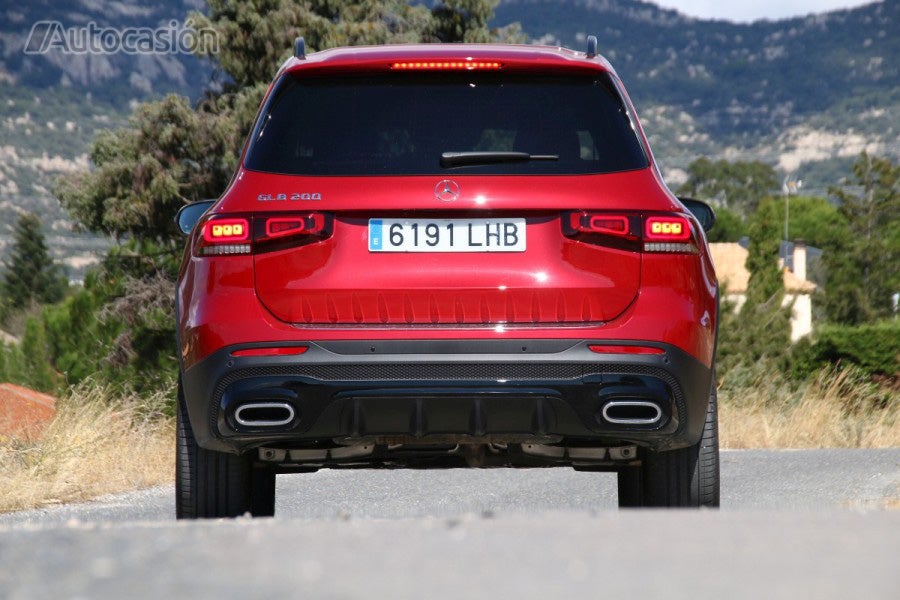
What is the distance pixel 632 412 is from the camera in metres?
4.95

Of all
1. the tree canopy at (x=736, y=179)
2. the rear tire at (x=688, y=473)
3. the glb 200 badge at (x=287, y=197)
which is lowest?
the tree canopy at (x=736, y=179)

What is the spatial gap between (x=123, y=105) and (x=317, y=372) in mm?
181282

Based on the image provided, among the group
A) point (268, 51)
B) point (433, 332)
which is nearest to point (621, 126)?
point (433, 332)

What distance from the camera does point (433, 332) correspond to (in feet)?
16.0

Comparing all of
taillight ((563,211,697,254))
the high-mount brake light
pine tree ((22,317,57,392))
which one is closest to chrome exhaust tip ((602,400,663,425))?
taillight ((563,211,697,254))

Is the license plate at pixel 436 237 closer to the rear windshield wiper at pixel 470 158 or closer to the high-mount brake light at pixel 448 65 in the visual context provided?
the rear windshield wiper at pixel 470 158

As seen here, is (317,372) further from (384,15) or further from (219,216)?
(384,15)

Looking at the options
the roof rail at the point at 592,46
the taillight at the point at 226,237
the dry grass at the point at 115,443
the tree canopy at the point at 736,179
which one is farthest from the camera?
the tree canopy at the point at 736,179

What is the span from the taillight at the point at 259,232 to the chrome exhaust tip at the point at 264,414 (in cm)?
54

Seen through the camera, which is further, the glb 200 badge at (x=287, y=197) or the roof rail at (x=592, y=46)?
the roof rail at (x=592, y=46)

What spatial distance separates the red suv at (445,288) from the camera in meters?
4.89

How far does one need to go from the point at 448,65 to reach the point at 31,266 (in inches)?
3939

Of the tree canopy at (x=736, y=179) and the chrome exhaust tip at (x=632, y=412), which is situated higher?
the chrome exhaust tip at (x=632, y=412)

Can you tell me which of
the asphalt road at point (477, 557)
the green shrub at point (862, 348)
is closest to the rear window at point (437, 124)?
the asphalt road at point (477, 557)
